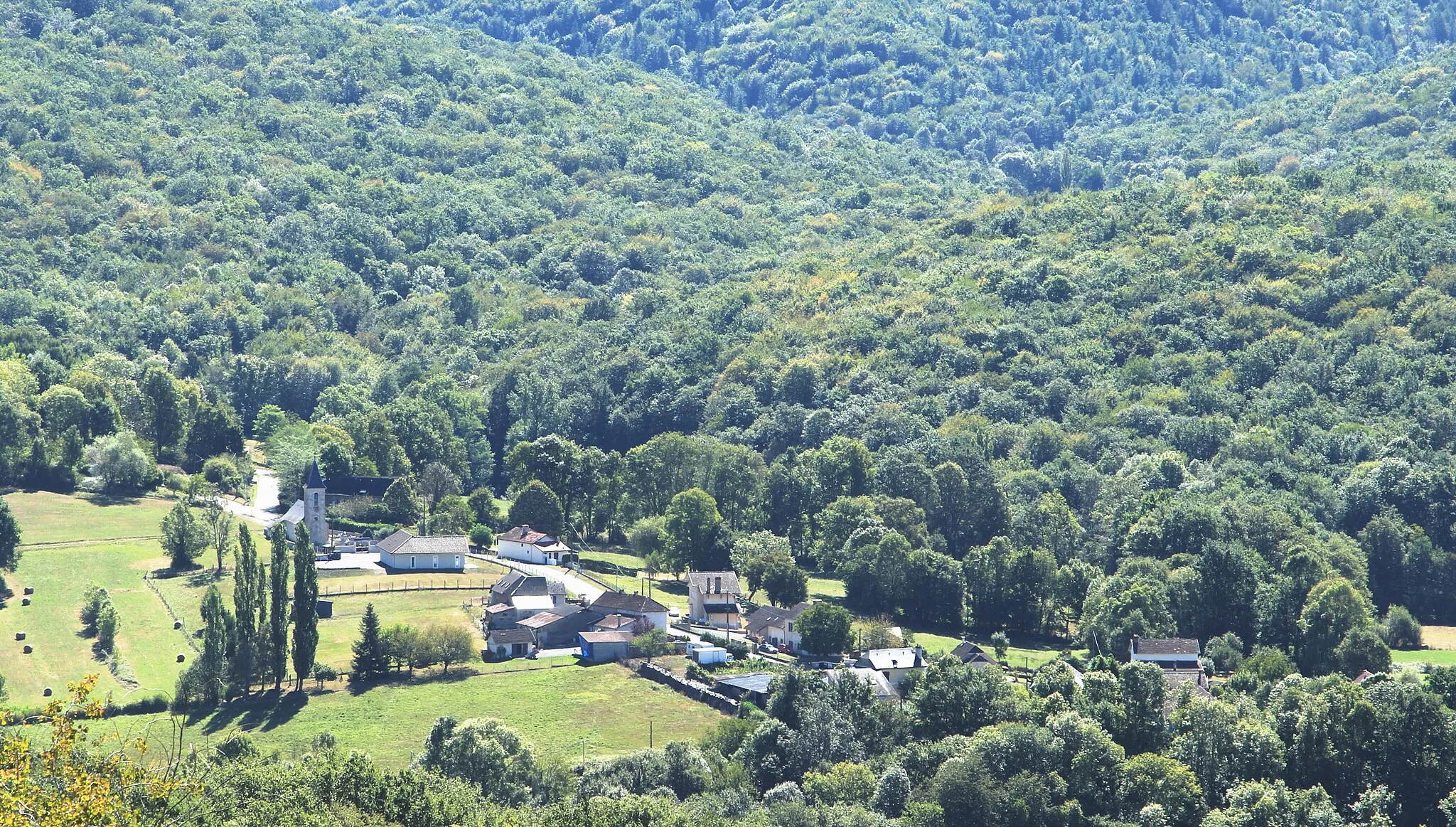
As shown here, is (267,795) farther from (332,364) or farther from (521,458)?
(332,364)

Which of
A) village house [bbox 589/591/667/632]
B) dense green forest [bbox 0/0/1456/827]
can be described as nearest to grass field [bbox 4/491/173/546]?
dense green forest [bbox 0/0/1456/827]

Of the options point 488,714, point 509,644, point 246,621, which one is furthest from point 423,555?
point 488,714

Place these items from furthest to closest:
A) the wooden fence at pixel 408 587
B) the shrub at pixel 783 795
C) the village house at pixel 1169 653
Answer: the wooden fence at pixel 408 587, the village house at pixel 1169 653, the shrub at pixel 783 795

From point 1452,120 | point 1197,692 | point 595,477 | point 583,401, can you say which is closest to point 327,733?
point 1197,692

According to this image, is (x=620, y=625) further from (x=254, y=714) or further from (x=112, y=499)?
(x=112, y=499)

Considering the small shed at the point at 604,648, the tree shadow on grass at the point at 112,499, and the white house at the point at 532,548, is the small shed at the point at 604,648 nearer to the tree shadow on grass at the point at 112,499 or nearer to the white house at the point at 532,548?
the white house at the point at 532,548

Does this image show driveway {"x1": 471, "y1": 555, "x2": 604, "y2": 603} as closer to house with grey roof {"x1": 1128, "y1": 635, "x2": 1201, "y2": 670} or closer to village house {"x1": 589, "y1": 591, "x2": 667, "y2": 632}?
village house {"x1": 589, "y1": 591, "x2": 667, "y2": 632}

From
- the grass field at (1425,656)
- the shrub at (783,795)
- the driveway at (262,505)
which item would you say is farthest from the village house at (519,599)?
the grass field at (1425,656)
